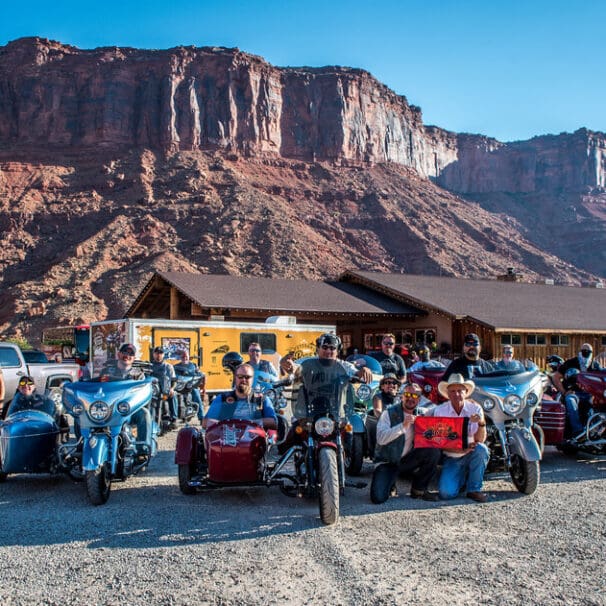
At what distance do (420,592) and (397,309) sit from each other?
86.7 feet

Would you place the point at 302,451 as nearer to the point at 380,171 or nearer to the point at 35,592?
the point at 35,592

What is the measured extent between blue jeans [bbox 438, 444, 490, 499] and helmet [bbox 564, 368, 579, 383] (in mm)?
2846

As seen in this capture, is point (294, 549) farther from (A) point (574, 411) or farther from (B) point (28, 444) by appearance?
(A) point (574, 411)

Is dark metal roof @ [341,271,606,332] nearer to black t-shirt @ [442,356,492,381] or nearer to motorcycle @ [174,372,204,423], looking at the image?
motorcycle @ [174,372,204,423]

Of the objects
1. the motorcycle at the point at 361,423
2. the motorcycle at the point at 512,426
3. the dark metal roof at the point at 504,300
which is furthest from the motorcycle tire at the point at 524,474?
the dark metal roof at the point at 504,300

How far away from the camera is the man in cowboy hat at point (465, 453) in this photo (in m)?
6.72

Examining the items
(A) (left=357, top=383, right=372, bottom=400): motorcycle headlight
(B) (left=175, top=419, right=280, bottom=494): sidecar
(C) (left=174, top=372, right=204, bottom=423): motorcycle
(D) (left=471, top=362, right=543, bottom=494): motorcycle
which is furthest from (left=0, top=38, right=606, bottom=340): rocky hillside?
(D) (left=471, top=362, right=543, bottom=494): motorcycle

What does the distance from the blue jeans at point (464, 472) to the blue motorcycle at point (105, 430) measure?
124 inches

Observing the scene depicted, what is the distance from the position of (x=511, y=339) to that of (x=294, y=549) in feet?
78.4

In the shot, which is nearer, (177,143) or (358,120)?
(177,143)

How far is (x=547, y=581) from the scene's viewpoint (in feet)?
14.5

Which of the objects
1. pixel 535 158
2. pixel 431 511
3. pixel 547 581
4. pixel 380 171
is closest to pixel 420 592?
pixel 547 581

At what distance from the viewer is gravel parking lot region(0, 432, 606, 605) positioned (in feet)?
13.9

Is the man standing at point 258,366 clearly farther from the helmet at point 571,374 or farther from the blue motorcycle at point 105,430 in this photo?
the helmet at point 571,374
